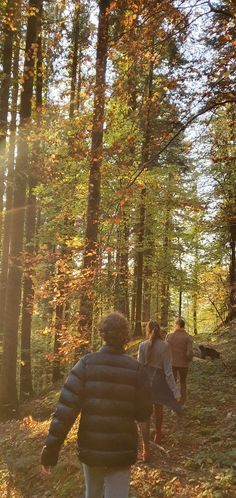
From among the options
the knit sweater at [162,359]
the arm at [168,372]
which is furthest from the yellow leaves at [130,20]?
the arm at [168,372]

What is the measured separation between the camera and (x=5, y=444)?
9.59 meters

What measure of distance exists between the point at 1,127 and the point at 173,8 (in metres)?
6.88

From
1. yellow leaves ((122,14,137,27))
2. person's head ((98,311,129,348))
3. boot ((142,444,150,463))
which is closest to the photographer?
person's head ((98,311,129,348))

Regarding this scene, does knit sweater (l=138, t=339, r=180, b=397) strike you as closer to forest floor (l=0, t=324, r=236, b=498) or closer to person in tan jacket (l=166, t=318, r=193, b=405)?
forest floor (l=0, t=324, r=236, b=498)

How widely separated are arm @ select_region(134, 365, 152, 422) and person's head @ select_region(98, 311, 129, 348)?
11.7 inches

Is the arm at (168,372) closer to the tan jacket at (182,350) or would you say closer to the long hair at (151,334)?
the long hair at (151,334)

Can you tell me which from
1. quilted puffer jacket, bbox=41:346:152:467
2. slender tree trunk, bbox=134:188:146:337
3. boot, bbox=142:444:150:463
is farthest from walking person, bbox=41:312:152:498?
slender tree trunk, bbox=134:188:146:337

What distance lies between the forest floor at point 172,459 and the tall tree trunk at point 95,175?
108 inches

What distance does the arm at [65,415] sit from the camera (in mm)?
3680

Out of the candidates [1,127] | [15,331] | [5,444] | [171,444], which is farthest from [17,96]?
[171,444]

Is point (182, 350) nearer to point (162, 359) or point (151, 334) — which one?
point (162, 359)

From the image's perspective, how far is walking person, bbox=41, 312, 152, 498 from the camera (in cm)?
362

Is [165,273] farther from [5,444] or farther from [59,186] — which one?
[5,444]

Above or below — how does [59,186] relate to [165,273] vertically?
above
